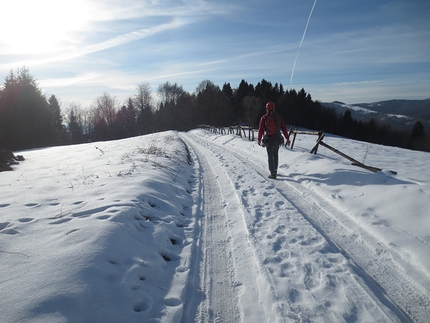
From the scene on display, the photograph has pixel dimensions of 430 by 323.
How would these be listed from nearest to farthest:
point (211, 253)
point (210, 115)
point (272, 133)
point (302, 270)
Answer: point (302, 270), point (211, 253), point (272, 133), point (210, 115)

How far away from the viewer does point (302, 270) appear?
10.8 ft

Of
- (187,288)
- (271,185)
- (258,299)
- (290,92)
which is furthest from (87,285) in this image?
(290,92)

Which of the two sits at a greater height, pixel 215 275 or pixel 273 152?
pixel 273 152

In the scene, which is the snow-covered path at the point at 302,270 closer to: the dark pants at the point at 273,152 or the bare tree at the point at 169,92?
the dark pants at the point at 273,152

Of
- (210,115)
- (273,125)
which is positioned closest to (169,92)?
(210,115)

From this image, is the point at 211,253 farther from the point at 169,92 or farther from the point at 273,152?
the point at 169,92

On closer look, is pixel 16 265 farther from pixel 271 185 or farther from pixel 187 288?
pixel 271 185

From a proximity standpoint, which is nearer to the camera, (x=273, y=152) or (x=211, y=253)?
(x=211, y=253)

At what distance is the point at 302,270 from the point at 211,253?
1.41 m

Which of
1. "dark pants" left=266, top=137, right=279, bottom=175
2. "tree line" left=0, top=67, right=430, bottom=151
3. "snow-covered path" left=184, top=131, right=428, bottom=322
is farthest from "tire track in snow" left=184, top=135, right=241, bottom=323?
"tree line" left=0, top=67, right=430, bottom=151

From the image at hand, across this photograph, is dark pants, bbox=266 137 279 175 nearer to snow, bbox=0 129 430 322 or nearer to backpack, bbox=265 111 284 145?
backpack, bbox=265 111 284 145

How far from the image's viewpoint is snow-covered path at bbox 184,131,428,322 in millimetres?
2639

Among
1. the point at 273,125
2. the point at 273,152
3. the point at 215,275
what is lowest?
the point at 215,275

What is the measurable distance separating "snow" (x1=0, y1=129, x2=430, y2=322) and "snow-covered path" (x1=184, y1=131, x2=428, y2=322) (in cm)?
2
